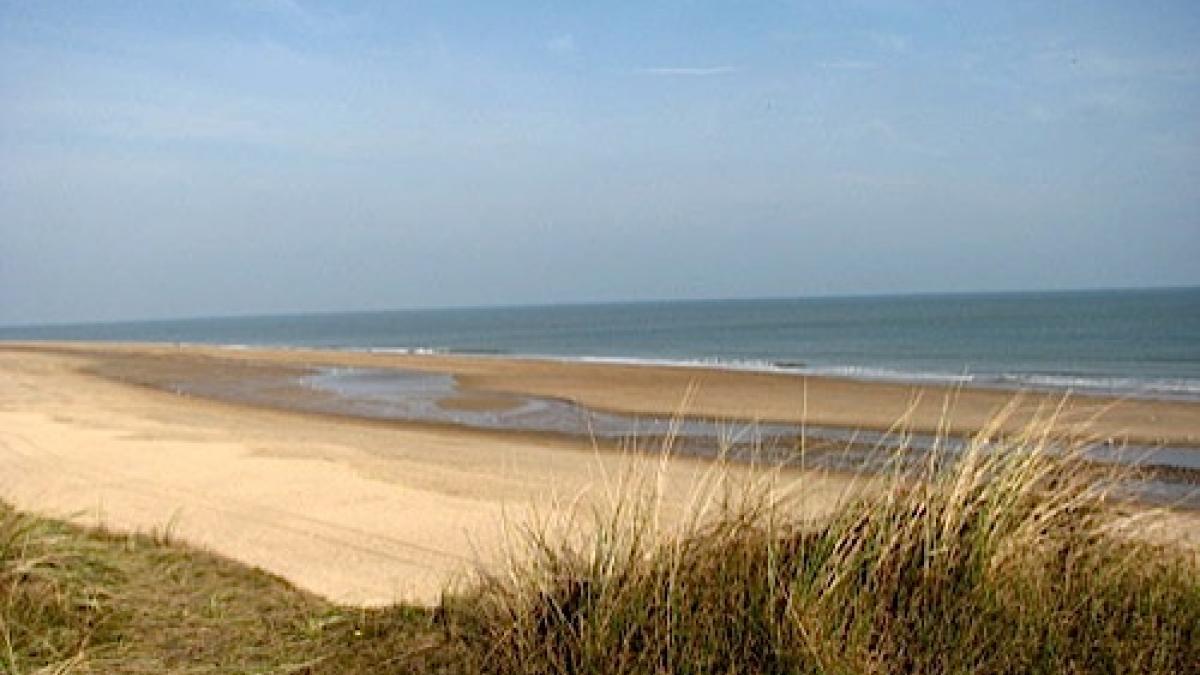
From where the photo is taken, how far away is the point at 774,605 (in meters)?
4.62

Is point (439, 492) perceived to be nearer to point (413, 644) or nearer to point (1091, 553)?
point (413, 644)

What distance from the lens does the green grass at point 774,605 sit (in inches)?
179

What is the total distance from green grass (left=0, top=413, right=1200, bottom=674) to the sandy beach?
0.56m

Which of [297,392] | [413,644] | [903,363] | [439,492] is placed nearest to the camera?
[413,644]

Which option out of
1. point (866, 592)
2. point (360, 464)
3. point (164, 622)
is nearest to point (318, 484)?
point (360, 464)

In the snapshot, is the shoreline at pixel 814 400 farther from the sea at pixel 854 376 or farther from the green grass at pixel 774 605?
the green grass at pixel 774 605

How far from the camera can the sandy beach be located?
904 centimetres

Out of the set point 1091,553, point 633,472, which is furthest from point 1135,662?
point 633,472

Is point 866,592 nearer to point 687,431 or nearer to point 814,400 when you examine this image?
point 687,431

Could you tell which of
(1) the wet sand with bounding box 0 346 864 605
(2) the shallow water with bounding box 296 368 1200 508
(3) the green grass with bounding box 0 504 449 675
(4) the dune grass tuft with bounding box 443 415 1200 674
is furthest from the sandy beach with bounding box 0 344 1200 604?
(3) the green grass with bounding box 0 504 449 675

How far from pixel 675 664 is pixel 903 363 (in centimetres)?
3541

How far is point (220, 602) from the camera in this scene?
647 centimetres

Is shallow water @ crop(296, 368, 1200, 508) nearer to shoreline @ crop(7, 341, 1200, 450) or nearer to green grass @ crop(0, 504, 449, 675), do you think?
shoreline @ crop(7, 341, 1200, 450)

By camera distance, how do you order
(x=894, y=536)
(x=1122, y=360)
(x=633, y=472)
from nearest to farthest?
1. (x=894, y=536)
2. (x=633, y=472)
3. (x=1122, y=360)
